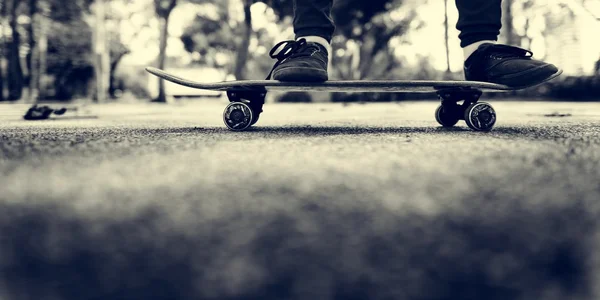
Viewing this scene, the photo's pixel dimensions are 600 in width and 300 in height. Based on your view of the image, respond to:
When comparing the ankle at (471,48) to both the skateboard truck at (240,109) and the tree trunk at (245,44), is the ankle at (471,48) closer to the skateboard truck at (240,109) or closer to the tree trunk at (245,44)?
A: the skateboard truck at (240,109)

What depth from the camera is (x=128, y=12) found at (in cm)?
1806

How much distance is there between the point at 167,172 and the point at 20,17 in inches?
744

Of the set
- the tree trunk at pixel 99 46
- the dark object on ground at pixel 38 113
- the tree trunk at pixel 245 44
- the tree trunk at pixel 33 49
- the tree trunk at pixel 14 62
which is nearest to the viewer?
the dark object on ground at pixel 38 113

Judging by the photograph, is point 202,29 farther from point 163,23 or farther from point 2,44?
point 163,23

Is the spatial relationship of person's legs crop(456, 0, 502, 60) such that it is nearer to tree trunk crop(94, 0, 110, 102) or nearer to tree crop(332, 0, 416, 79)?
tree trunk crop(94, 0, 110, 102)

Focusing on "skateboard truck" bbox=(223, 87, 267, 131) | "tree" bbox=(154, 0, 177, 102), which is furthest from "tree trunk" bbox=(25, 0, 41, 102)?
"skateboard truck" bbox=(223, 87, 267, 131)

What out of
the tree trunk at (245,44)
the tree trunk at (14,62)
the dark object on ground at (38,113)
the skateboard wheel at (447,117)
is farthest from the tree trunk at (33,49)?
the skateboard wheel at (447,117)

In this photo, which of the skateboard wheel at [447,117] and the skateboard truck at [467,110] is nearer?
the skateboard truck at [467,110]

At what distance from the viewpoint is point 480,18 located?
1.54 meters

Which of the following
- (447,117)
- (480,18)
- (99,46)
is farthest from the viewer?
(99,46)

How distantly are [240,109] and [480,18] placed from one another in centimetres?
88

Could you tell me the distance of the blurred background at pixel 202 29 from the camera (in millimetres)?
13500

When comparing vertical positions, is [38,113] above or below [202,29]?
below

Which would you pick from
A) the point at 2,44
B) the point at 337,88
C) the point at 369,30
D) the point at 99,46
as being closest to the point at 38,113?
the point at 337,88
